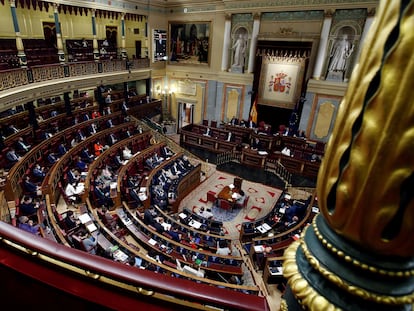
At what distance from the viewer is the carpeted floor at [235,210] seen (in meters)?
10.7

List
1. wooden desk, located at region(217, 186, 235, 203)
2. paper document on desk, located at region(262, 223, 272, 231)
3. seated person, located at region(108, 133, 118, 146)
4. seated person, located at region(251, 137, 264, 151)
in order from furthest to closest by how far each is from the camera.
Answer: seated person, located at region(251, 137, 264, 151) → seated person, located at region(108, 133, 118, 146) → wooden desk, located at region(217, 186, 235, 203) → paper document on desk, located at region(262, 223, 272, 231)

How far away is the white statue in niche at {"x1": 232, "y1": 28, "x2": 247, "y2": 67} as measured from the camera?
16.2 m

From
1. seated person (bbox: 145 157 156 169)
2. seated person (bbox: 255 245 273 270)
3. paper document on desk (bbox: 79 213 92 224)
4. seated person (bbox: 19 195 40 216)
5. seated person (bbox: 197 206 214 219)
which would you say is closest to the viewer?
seated person (bbox: 19 195 40 216)

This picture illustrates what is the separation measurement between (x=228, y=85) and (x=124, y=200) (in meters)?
10.7

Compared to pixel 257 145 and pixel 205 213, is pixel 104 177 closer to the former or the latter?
pixel 205 213

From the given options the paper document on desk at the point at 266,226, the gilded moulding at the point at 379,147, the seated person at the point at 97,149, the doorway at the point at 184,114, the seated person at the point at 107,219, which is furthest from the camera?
the doorway at the point at 184,114

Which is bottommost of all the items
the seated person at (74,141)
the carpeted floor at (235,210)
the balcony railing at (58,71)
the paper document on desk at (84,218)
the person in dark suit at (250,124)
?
the carpeted floor at (235,210)

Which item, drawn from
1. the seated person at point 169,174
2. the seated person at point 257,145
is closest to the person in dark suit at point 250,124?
the seated person at point 257,145

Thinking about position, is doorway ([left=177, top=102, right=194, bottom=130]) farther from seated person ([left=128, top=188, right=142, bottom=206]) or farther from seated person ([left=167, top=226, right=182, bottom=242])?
seated person ([left=167, top=226, right=182, bottom=242])

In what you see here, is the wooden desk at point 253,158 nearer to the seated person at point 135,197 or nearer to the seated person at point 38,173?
the seated person at point 135,197

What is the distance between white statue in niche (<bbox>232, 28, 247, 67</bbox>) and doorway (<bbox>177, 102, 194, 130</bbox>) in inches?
202

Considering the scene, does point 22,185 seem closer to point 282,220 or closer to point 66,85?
point 66,85

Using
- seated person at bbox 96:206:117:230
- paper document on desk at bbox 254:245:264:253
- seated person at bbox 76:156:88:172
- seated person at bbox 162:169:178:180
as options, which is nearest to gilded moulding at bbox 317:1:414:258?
paper document on desk at bbox 254:245:264:253

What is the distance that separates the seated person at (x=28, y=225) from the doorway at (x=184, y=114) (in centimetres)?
1407
